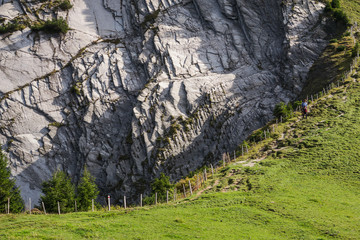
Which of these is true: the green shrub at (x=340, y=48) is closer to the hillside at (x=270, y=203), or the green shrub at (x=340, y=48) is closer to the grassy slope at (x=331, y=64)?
the grassy slope at (x=331, y=64)

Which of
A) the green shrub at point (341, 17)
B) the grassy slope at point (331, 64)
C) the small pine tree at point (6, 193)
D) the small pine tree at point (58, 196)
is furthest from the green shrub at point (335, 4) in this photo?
the small pine tree at point (6, 193)

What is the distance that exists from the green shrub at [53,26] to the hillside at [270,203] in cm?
6074

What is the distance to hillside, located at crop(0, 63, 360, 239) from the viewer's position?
23.2m

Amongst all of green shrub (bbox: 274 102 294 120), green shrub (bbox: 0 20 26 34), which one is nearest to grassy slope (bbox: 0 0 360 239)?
green shrub (bbox: 274 102 294 120)

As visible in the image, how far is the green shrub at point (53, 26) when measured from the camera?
279 ft

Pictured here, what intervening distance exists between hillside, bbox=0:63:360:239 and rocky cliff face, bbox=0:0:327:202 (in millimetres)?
22984

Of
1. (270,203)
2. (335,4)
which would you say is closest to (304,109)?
(270,203)

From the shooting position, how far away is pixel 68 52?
282 feet

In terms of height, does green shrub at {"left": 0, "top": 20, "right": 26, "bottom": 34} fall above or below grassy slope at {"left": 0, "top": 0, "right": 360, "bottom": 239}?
above

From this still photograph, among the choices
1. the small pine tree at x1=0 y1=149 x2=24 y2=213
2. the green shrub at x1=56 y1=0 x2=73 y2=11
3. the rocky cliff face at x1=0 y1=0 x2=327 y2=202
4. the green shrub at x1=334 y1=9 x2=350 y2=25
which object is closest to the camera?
the small pine tree at x1=0 y1=149 x2=24 y2=213

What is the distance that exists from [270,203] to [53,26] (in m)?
74.3

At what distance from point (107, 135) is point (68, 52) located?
971 inches

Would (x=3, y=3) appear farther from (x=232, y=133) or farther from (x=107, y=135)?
(x=232, y=133)

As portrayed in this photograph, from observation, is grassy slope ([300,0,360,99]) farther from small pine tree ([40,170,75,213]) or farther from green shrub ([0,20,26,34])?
green shrub ([0,20,26,34])
